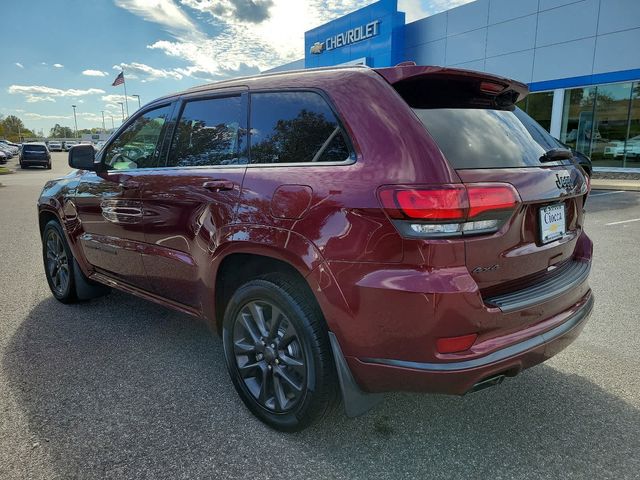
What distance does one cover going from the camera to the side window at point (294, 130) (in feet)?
7.50

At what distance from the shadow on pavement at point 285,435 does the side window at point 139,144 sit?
1428 mm

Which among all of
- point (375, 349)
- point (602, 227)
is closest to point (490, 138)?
point (375, 349)

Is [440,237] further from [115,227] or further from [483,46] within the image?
[483,46]

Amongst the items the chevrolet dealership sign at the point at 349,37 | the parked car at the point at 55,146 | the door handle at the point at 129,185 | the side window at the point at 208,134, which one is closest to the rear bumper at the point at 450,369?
the side window at the point at 208,134

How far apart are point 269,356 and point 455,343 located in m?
1.02

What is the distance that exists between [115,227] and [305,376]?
207 cm

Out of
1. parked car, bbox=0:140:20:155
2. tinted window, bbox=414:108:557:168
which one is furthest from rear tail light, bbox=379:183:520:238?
parked car, bbox=0:140:20:155

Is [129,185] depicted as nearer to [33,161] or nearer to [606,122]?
[606,122]

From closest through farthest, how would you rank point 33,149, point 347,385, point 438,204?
point 438,204
point 347,385
point 33,149

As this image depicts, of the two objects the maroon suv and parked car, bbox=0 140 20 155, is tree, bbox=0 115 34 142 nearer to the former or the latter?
parked car, bbox=0 140 20 155

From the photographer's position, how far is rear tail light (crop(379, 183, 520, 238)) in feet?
6.25

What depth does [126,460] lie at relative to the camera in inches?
90.0

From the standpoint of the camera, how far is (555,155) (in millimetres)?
2469

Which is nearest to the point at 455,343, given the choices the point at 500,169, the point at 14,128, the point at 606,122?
the point at 500,169
